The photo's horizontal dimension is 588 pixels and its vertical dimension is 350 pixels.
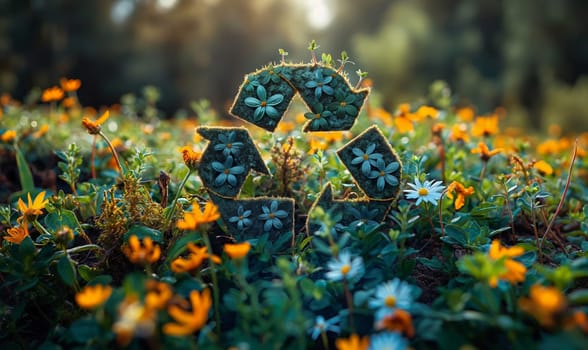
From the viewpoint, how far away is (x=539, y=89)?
10.6 m

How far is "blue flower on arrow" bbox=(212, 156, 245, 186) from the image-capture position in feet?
5.33

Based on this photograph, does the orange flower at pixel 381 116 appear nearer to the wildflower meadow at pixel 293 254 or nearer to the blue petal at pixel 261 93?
the wildflower meadow at pixel 293 254

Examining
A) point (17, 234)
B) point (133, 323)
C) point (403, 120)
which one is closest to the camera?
point (133, 323)

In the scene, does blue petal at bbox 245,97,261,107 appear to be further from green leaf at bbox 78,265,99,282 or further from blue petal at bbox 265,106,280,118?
green leaf at bbox 78,265,99,282

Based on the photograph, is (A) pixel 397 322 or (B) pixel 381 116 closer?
(A) pixel 397 322

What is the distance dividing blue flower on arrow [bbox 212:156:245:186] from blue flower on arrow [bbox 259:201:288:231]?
0.45ft

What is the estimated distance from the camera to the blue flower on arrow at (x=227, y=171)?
1.62 metres

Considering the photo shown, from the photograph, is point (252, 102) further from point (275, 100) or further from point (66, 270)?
point (66, 270)

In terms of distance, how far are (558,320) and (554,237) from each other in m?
0.96

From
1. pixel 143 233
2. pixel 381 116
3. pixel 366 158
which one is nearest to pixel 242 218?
pixel 143 233

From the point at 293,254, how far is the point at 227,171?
34 cm

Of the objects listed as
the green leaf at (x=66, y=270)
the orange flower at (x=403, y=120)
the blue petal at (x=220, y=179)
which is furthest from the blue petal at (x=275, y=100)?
the orange flower at (x=403, y=120)

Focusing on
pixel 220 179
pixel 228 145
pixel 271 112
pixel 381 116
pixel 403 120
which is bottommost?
pixel 220 179

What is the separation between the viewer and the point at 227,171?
5.35 ft
